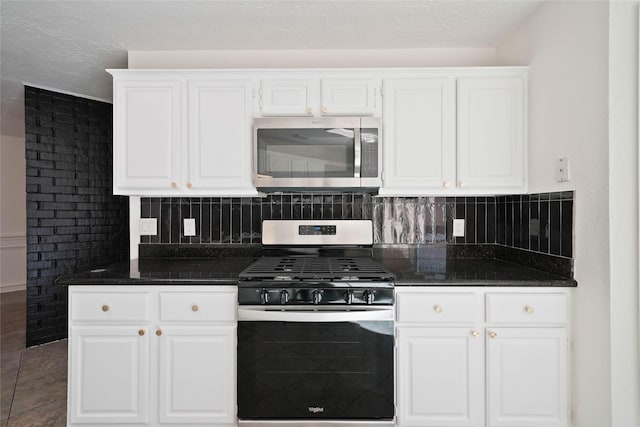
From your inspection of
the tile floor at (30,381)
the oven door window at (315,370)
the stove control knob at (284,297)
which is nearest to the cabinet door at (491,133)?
the oven door window at (315,370)

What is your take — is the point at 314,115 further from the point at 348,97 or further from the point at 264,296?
the point at 264,296

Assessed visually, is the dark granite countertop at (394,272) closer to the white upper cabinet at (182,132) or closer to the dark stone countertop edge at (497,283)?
the dark stone countertop edge at (497,283)

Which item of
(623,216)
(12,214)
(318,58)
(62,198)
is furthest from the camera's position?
(12,214)

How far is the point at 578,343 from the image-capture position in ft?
5.59

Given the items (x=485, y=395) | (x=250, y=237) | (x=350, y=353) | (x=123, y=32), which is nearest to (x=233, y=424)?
(x=350, y=353)

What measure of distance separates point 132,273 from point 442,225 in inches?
81.8

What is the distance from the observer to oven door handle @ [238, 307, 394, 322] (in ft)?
5.71

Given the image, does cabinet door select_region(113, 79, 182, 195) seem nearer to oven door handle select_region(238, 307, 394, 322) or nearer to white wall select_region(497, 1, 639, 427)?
oven door handle select_region(238, 307, 394, 322)

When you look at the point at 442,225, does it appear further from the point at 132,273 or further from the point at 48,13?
the point at 48,13

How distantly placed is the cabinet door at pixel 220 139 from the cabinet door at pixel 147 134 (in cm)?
11

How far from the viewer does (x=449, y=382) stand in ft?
5.82

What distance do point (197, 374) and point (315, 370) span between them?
25.0 inches

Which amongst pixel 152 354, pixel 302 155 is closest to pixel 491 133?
pixel 302 155

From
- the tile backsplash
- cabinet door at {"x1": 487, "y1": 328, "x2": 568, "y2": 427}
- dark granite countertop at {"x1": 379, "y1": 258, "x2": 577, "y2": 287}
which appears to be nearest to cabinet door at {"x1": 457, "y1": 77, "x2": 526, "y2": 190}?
the tile backsplash
